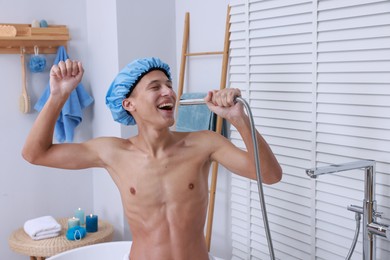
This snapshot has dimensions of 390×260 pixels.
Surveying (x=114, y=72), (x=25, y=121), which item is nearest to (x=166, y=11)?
(x=114, y=72)

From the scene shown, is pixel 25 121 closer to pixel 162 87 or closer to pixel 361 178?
pixel 162 87

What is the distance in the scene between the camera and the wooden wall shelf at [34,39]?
111 inches

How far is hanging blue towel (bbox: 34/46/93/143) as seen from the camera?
2895 mm

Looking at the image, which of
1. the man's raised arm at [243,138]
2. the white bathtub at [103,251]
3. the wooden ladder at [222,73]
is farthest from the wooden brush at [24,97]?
the man's raised arm at [243,138]

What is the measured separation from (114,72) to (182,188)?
131 cm

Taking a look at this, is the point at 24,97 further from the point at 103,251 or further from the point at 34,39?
the point at 103,251

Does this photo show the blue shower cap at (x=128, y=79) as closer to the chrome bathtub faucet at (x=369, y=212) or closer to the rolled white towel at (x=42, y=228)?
the chrome bathtub faucet at (x=369, y=212)

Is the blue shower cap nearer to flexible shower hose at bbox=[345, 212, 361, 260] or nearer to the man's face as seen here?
the man's face

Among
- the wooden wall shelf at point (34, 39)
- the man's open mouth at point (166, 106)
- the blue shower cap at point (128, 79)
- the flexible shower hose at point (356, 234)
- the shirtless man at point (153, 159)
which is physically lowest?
the flexible shower hose at point (356, 234)

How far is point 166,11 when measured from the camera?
296 centimetres

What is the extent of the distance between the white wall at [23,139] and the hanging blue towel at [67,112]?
10 cm

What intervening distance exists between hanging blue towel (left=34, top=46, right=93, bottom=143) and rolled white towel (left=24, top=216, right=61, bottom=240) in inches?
19.4

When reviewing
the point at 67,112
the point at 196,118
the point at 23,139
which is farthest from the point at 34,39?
the point at 196,118

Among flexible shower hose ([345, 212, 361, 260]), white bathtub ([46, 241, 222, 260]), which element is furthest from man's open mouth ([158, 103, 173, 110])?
→ white bathtub ([46, 241, 222, 260])
